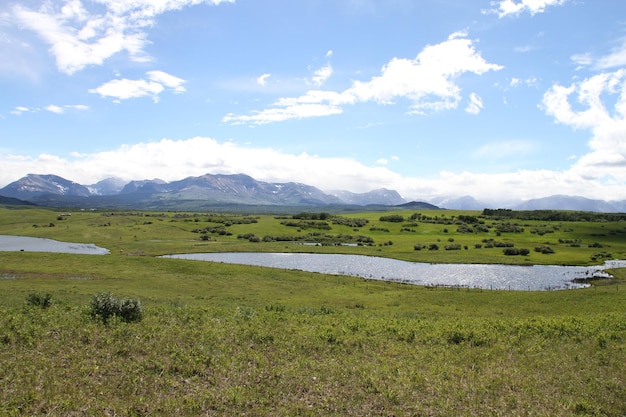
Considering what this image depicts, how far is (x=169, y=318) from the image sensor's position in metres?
25.0

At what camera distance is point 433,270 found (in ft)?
321

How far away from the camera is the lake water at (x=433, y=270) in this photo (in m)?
82.4

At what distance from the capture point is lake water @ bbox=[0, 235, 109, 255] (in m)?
117

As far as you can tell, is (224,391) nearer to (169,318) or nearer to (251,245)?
(169,318)

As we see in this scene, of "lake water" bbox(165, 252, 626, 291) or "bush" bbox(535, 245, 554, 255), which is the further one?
"bush" bbox(535, 245, 554, 255)

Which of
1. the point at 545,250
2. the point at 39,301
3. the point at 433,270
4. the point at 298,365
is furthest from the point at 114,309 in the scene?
the point at 545,250

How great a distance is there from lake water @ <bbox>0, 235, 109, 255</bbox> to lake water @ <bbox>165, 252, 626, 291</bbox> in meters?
31.4

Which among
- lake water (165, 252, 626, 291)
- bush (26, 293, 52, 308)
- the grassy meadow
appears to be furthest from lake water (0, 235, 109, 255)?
bush (26, 293, 52, 308)

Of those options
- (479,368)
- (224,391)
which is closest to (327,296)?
(479,368)

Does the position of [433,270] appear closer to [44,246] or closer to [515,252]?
[515,252]

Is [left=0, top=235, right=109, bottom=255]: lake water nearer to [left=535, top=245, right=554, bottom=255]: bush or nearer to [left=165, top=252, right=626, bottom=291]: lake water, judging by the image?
[left=165, top=252, right=626, bottom=291]: lake water

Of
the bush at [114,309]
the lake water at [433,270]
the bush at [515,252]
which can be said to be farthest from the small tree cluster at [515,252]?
the bush at [114,309]

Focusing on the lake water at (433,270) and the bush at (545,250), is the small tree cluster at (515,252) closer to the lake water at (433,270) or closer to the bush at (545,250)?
the bush at (545,250)

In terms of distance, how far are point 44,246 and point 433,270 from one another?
120728 millimetres
